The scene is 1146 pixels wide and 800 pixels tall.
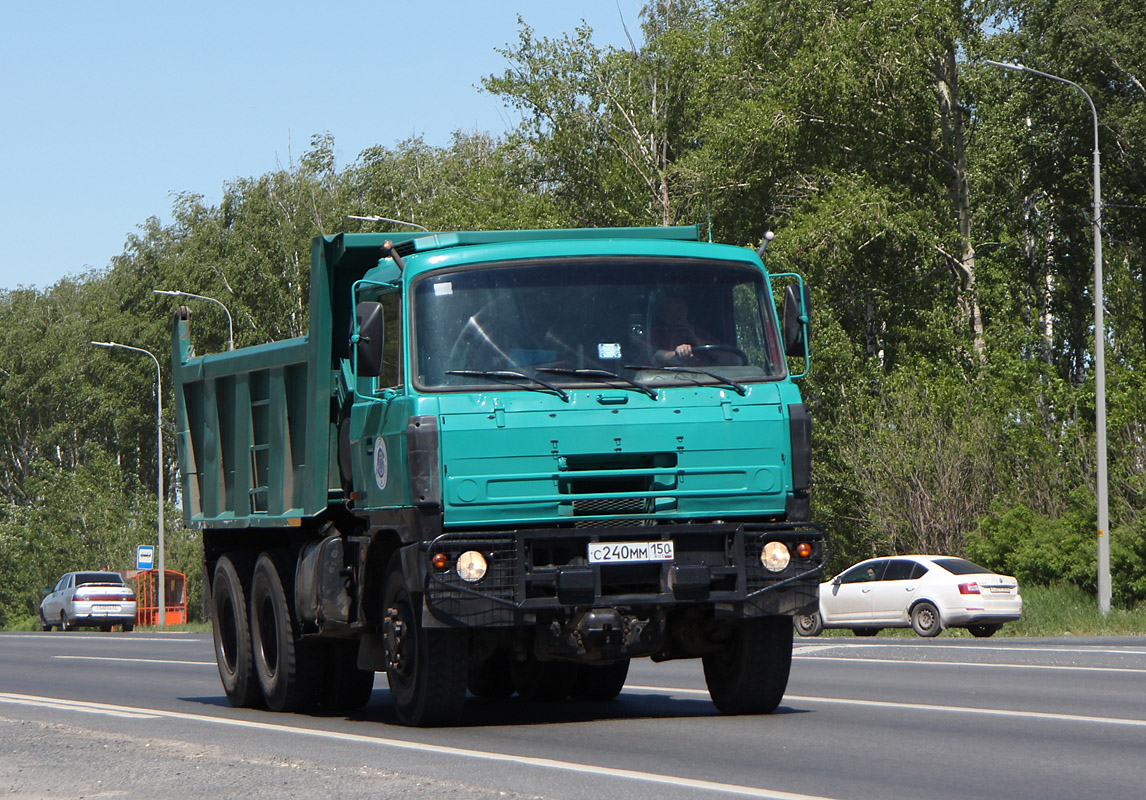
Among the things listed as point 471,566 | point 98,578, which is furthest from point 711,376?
point 98,578

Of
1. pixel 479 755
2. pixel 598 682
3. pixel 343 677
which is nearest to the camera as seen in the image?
pixel 479 755

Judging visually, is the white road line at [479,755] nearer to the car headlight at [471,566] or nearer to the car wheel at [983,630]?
the car headlight at [471,566]

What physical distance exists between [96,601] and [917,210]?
27314mm

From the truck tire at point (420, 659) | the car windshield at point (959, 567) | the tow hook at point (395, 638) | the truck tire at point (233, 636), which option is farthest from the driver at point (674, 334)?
the car windshield at point (959, 567)

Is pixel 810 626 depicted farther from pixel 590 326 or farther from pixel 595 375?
pixel 595 375

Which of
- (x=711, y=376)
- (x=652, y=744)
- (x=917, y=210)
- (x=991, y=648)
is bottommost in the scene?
(x=991, y=648)

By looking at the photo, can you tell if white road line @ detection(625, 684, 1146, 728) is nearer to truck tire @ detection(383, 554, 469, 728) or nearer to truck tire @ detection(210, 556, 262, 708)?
truck tire @ detection(383, 554, 469, 728)

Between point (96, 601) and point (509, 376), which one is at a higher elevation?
point (509, 376)

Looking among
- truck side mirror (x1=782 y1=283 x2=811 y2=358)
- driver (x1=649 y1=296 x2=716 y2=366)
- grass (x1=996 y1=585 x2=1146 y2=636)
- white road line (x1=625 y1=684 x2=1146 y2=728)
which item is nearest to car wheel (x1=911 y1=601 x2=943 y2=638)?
grass (x1=996 y1=585 x2=1146 y2=636)

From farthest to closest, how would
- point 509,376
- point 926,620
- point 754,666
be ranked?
point 926,620 → point 754,666 → point 509,376

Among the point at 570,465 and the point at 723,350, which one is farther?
the point at 723,350

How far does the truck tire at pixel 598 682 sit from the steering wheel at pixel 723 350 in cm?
347

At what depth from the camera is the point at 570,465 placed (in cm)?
1050

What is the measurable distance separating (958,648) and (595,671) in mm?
8040
